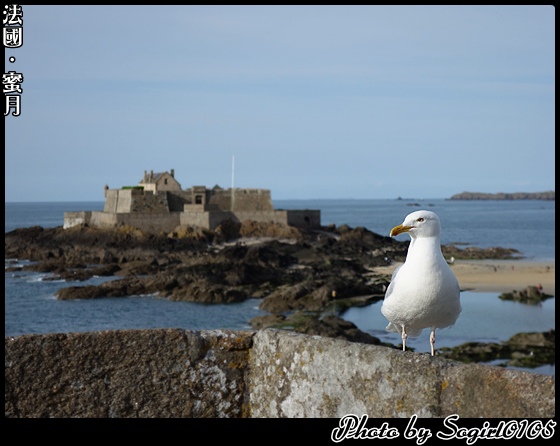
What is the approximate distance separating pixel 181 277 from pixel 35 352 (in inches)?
1430

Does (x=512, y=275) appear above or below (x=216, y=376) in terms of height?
below

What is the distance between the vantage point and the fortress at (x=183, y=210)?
61281 mm

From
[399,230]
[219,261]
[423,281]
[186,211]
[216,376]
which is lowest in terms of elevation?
[219,261]

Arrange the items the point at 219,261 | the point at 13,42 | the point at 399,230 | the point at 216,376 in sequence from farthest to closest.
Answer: the point at 219,261 → the point at 13,42 → the point at 216,376 → the point at 399,230

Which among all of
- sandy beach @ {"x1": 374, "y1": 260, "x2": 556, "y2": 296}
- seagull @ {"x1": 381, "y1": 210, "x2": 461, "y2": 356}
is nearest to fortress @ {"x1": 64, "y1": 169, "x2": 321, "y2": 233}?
sandy beach @ {"x1": 374, "y1": 260, "x2": 556, "y2": 296}

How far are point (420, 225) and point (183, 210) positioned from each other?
2424 inches

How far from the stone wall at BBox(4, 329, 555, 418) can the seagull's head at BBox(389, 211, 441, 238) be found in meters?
0.60

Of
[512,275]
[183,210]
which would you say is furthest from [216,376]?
[183,210]

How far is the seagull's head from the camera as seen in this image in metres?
3.95

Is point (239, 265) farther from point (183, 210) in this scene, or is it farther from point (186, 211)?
point (183, 210)

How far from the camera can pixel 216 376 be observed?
4508 millimetres

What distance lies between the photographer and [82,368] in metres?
4.34

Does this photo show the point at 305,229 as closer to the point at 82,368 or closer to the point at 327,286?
the point at 327,286
